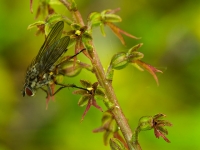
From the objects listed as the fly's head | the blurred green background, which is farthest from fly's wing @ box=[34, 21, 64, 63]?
the blurred green background

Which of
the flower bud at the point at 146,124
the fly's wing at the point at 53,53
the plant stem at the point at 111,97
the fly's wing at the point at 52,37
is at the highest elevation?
the fly's wing at the point at 52,37

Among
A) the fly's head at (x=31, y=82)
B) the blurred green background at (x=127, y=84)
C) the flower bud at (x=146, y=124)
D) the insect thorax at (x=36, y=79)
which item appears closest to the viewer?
the flower bud at (x=146, y=124)

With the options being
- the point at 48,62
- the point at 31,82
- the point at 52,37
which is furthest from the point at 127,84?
the point at 52,37

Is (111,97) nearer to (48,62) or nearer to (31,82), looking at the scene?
(48,62)

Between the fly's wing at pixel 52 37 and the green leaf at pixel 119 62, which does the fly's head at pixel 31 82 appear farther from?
the green leaf at pixel 119 62

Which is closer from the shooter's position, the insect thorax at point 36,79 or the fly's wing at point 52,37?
the fly's wing at point 52,37

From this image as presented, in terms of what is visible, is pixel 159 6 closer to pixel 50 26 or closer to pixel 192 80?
pixel 192 80

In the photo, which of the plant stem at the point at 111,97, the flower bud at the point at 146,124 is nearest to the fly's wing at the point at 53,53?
the plant stem at the point at 111,97

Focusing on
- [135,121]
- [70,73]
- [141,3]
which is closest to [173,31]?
[141,3]
